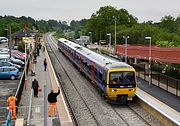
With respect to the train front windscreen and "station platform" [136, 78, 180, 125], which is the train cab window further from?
"station platform" [136, 78, 180, 125]

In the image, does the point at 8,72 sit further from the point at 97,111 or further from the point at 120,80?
the point at 97,111

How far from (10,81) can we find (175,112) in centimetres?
2078

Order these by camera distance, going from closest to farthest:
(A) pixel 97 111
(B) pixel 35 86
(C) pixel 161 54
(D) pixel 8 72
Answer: (A) pixel 97 111, (B) pixel 35 86, (C) pixel 161 54, (D) pixel 8 72

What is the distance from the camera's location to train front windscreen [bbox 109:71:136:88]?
2595cm

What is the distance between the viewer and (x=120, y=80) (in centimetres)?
2603

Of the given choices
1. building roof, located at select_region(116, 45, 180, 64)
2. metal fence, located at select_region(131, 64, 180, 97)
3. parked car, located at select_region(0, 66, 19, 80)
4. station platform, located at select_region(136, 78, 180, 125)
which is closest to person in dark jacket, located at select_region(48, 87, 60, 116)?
station platform, located at select_region(136, 78, 180, 125)

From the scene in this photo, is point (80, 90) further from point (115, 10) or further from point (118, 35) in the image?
point (115, 10)

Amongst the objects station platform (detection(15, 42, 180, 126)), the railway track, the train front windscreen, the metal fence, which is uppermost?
the train front windscreen

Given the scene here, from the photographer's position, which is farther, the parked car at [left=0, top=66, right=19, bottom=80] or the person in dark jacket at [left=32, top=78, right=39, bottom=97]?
the parked car at [left=0, top=66, right=19, bottom=80]

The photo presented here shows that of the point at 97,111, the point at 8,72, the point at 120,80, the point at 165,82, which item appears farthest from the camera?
the point at 8,72

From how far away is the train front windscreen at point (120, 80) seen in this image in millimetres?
25953

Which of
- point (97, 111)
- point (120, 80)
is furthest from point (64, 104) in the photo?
point (120, 80)

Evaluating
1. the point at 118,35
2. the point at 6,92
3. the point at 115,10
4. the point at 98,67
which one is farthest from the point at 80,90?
the point at 115,10

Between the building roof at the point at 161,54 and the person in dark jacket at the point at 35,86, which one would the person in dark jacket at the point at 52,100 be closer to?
the person in dark jacket at the point at 35,86
